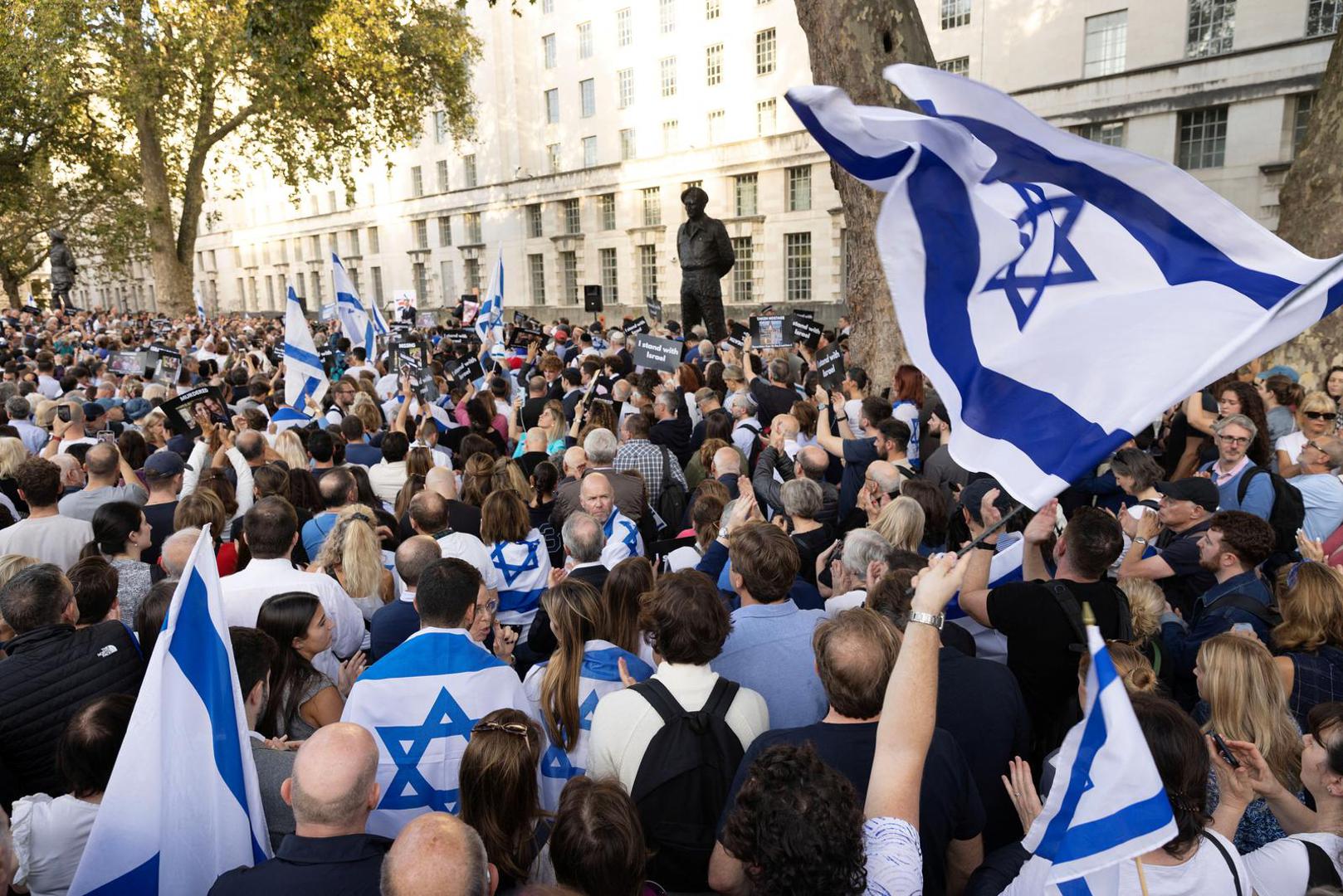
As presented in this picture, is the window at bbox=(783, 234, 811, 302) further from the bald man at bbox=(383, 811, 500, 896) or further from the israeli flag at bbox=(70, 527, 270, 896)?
the bald man at bbox=(383, 811, 500, 896)

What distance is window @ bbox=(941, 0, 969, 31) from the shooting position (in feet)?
89.4

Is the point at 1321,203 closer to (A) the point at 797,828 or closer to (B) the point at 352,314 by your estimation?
(A) the point at 797,828

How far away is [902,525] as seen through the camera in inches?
174

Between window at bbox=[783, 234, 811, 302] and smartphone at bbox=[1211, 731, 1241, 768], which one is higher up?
window at bbox=[783, 234, 811, 302]

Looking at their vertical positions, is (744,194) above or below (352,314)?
above

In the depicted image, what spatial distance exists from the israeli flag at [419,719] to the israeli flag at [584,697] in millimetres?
219

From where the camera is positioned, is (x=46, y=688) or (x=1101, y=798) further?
(x=46, y=688)

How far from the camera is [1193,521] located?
14.7 ft

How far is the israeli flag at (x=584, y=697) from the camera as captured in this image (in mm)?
3104

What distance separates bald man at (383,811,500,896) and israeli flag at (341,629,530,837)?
1.01m

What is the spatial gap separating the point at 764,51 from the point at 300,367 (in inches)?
1120

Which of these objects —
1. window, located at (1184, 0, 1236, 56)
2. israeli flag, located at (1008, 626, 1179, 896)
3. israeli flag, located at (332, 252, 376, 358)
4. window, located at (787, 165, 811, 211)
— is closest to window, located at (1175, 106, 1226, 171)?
window, located at (1184, 0, 1236, 56)

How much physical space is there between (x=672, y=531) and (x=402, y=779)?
3615 mm

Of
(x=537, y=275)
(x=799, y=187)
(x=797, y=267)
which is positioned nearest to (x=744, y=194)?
(x=799, y=187)
